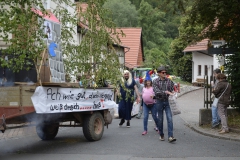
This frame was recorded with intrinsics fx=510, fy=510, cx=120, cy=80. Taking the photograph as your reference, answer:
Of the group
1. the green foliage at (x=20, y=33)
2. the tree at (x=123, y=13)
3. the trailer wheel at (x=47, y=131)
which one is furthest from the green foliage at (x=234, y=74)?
the tree at (x=123, y=13)

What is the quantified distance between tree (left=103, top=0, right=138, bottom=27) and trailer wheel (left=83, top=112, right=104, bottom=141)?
64.7 meters

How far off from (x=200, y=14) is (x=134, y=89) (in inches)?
119

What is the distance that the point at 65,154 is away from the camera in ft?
33.6

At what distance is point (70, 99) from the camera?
1089 centimetres

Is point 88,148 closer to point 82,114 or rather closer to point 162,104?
point 82,114

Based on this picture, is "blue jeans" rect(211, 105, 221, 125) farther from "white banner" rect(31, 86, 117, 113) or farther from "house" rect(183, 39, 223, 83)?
"house" rect(183, 39, 223, 83)

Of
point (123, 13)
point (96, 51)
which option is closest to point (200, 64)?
point (123, 13)

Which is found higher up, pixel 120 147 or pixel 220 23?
pixel 220 23

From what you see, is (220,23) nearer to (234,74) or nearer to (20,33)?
(234,74)

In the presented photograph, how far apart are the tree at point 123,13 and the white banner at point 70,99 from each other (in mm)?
64714

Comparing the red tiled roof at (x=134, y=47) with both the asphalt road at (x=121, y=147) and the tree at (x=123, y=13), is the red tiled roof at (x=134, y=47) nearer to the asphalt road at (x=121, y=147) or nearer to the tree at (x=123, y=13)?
the tree at (x=123, y=13)

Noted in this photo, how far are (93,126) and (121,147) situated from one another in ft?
3.50

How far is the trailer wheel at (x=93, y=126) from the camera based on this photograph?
38.7 ft

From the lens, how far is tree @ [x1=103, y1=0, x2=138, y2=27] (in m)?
77.4
